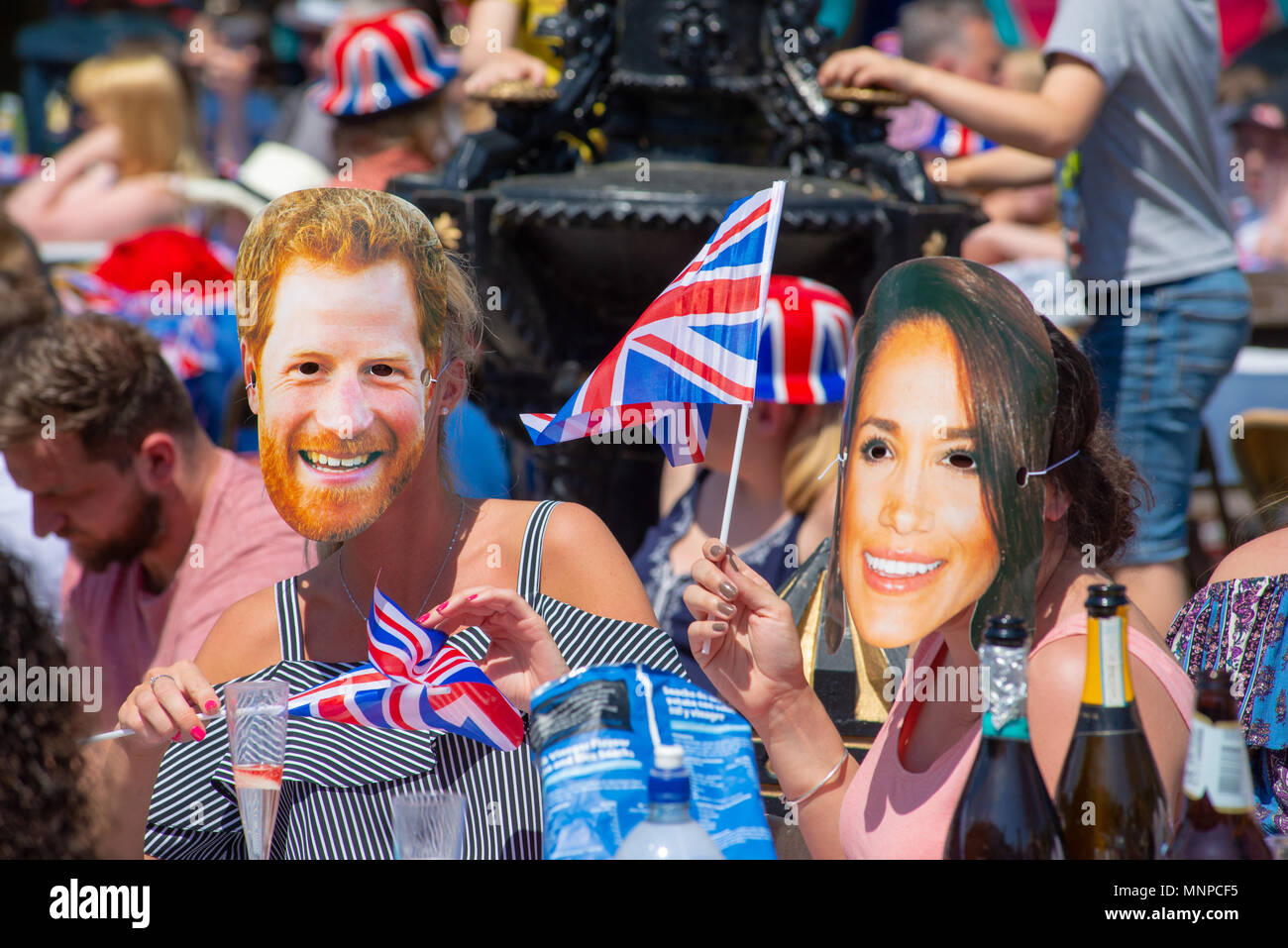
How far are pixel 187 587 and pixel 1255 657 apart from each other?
2225mm

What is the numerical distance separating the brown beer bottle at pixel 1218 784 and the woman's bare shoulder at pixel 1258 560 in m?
0.70

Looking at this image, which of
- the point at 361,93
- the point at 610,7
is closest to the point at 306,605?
the point at 610,7

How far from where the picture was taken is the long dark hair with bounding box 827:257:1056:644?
6.08ft

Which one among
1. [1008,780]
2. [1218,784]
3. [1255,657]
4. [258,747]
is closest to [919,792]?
[1008,780]

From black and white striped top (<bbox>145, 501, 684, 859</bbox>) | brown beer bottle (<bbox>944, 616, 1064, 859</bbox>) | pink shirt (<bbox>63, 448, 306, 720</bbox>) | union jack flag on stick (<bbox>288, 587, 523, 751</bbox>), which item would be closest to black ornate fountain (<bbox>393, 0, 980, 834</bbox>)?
pink shirt (<bbox>63, 448, 306, 720</bbox>)

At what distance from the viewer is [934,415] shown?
1.87m

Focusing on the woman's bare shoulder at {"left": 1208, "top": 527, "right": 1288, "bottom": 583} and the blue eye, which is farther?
the woman's bare shoulder at {"left": 1208, "top": 527, "right": 1288, "bottom": 583}

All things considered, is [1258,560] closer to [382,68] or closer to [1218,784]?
[1218,784]

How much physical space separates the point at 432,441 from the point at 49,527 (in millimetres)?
1668

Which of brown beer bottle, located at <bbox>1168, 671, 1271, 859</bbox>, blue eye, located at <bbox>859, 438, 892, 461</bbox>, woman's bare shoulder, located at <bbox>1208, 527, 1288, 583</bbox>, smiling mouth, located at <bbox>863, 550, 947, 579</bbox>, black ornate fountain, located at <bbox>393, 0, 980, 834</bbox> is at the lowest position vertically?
brown beer bottle, located at <bbox>1168, 671, 1271, 859</bbox>

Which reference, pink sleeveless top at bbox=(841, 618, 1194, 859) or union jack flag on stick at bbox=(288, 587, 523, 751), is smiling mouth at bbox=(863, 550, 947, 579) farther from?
union jack flag on stick at bbox=(288, 587, 523, 751)

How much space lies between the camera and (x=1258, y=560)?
226 cm
